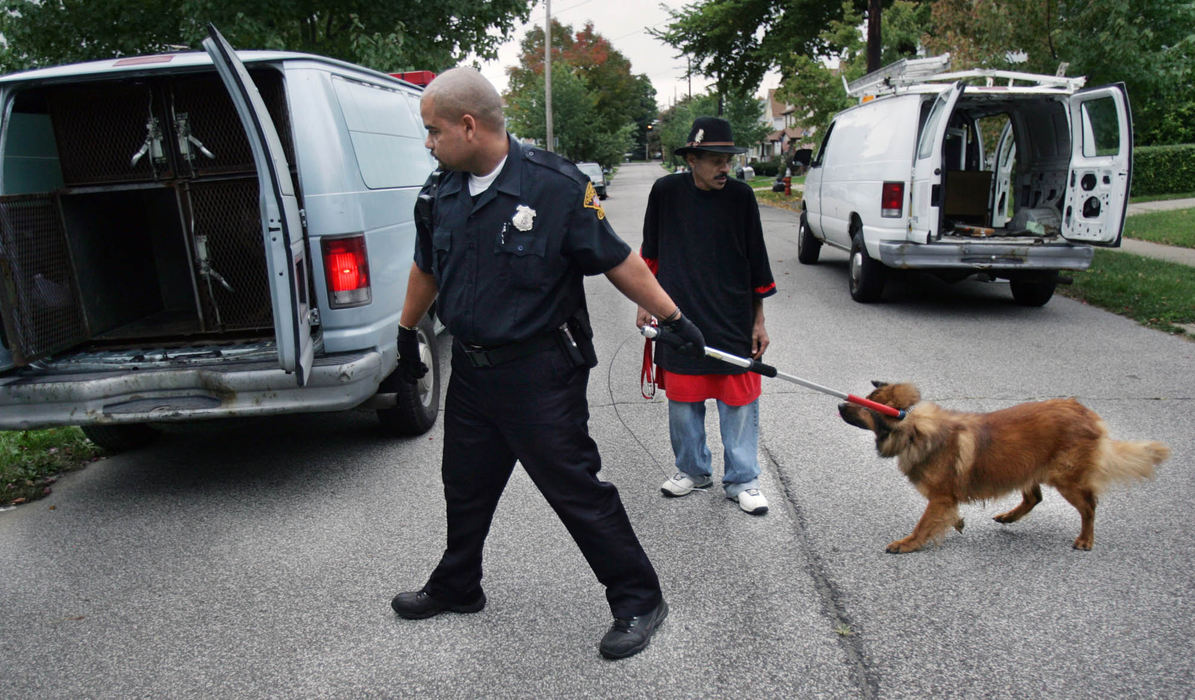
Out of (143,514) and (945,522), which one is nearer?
(945,522)

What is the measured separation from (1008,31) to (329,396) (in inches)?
444

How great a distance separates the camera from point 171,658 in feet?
9.62

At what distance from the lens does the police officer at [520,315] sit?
2.60 m

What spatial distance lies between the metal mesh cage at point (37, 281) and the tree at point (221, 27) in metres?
6.01

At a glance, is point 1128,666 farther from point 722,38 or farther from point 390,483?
point 722,38

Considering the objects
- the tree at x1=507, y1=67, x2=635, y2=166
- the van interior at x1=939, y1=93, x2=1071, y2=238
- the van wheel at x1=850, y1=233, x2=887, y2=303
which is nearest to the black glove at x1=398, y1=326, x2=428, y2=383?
the van interior at x1=939, y1=93, x2=1071, y2=238

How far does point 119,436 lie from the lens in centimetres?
517

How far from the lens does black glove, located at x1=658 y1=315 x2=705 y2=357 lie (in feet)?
9.21

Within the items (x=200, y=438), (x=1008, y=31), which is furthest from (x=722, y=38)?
(x=200, y=438)

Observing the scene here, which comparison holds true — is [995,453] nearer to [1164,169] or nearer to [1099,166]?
[1099,166]

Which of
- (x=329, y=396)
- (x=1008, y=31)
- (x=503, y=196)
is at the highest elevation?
(x=1008, y=31)

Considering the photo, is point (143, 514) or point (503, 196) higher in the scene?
point (503, 196)

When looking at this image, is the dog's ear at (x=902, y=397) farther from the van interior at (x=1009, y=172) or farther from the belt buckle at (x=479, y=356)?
the van interior at (x=1009, y=172)

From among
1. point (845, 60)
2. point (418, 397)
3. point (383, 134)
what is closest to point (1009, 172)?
point (383, 134)
